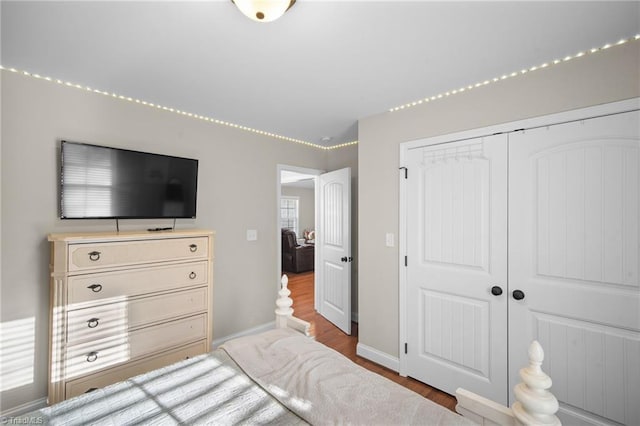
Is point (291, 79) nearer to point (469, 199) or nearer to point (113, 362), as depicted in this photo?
point (469, 199)

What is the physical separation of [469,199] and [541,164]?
1.63 feet

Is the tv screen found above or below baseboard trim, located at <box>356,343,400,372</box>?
above

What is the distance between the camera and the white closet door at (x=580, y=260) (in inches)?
64.1

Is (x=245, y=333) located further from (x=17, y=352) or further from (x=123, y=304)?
(x=17, y=352)

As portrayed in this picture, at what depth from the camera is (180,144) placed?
2.76 m

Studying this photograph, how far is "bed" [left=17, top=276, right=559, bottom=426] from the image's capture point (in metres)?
1.02

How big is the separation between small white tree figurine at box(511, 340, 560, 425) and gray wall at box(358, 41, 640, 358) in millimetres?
1609

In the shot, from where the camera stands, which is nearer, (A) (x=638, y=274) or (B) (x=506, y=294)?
(A) (x=638, y=274)

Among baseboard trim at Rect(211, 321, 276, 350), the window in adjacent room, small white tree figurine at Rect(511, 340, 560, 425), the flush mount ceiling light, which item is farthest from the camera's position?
the window in adjacent room

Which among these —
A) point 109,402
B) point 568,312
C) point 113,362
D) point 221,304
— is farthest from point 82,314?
point 568,312

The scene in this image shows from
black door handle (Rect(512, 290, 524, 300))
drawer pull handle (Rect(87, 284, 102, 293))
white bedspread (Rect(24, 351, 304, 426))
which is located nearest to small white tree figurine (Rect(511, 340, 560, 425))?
→ white bedspread (Rect(24, 351, 304, 426))

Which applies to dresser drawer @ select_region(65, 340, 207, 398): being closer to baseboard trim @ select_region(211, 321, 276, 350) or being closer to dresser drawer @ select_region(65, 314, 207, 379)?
dresser drawer @ select_region(65, 314, 207, 379)

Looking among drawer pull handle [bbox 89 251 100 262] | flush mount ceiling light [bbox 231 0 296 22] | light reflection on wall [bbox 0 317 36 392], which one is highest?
flush mount ceiling light [bbox 231 0 296 22]

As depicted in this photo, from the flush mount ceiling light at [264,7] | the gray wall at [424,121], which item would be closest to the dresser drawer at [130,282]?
the gray wall at [424,121]
